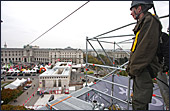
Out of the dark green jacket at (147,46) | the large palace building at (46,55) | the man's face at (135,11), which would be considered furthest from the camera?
the large palace building at (46,55)

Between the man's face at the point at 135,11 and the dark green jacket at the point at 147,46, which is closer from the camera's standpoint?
the dark green jacket at the point at 147,46

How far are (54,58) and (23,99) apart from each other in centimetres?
2650

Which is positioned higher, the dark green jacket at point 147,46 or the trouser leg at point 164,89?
the dark green jacket at point 147,46

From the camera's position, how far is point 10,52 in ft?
108

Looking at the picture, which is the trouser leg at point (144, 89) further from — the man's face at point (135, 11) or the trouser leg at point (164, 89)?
the man's face at point (135, 11)

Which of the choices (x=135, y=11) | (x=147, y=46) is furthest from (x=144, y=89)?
(x=135, y=11)

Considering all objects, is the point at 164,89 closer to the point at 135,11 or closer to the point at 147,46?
the point at 147,46

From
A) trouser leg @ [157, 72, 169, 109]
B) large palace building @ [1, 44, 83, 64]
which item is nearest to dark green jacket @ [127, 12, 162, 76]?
trouser leg @ [157, 72, 169, 109]

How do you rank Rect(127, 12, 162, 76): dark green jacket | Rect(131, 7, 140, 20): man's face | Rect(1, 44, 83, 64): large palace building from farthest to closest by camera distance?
Rect(1, 44, 83, 64): large palace building → Rect(131, 7, 140, 20): man's face → Rect(127, 12, 162, 76): dark green jacket

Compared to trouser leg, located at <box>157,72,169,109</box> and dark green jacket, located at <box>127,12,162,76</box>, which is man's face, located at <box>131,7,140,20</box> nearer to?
dark green jacket, located at <box>127,12,162,76</box>

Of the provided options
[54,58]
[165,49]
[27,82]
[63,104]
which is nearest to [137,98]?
[165,49]

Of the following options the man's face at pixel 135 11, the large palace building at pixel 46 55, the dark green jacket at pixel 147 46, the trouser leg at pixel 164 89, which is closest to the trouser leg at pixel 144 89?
the dark green jacket at pixel 147 46

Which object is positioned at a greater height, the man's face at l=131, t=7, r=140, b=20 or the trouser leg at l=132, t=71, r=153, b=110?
the man's face at l=131, t=7, r=140, b=20

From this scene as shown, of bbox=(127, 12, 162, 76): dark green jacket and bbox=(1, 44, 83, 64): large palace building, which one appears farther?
bbox=(1, 44, 83, 64): large palace building
